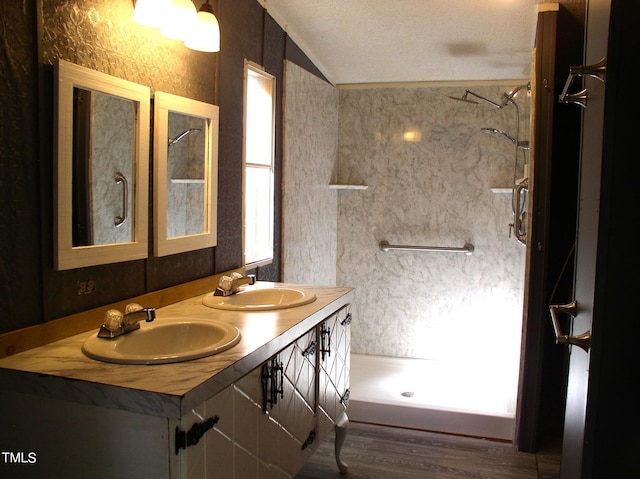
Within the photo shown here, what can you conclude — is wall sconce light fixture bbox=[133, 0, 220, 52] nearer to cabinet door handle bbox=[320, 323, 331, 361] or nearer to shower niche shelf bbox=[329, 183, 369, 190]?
cabinet door handle bbox=[320, 323, 331, 361]

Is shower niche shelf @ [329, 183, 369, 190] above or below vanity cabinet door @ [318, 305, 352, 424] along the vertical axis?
above

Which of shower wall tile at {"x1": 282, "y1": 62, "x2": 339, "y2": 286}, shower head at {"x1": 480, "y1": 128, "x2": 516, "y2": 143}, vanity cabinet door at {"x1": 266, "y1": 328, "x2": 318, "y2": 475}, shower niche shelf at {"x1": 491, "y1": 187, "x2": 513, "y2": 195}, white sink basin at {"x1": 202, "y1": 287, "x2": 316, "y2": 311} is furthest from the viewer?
shower niche shelf at {"x1": 491, "y1": 187, "x2": 513, "y2": 195}

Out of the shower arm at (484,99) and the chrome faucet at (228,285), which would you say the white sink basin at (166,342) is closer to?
the chrome faucet at (228,285)

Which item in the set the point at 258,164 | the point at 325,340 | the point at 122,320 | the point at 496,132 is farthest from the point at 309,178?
the point at 122,320

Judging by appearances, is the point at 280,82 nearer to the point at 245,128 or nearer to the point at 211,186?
the point at 245,128

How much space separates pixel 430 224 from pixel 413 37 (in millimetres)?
1393

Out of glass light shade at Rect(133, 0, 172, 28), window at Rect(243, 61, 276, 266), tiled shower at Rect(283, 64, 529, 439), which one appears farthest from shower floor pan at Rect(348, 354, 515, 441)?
glass light shade at Rect(133, 0, 172, 28)

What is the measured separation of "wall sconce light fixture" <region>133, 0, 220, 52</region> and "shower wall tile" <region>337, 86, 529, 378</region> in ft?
7.43

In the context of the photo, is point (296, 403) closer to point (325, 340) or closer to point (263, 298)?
point (325, 340)

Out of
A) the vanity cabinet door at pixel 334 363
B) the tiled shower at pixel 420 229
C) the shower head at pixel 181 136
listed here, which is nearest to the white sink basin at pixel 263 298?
the vanity cabinet door at pixel 334 363

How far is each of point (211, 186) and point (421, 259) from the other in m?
2.16

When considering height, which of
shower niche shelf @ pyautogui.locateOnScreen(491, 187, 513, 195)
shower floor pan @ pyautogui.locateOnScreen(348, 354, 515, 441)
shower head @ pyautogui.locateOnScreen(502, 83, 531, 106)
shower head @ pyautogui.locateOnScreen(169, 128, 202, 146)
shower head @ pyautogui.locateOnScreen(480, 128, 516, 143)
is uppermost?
shower head @ pyautogui.locateOnScreen(502, 83, 531, 106)

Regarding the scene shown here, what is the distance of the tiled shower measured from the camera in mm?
3775

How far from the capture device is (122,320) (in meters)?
1.49
